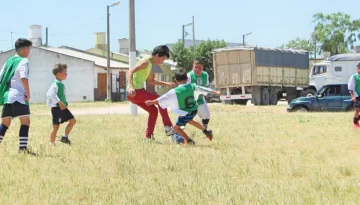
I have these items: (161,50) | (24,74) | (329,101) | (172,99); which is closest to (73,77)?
(329,101)

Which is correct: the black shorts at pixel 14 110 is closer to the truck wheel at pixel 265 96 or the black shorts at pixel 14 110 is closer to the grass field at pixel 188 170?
the grass field at pixel 188 170

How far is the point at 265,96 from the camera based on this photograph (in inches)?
1532

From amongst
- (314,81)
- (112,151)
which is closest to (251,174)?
(112,151)

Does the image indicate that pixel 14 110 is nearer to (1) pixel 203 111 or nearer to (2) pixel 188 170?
(2) pixel 188 170

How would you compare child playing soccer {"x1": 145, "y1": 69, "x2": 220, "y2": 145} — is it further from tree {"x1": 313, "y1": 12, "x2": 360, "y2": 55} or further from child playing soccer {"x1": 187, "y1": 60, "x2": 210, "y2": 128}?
tree {"x1": 313, "y1": 12, "x2": 360, "y2": 55}

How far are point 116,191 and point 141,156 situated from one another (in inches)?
106

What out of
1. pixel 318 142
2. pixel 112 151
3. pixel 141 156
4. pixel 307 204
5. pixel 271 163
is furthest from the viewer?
pixel 318 142

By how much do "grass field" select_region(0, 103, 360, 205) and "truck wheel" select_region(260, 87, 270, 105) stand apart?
26.0 metres

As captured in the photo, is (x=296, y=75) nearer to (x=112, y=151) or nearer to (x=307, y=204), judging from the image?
(x=112, y=151)

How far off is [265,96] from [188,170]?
3154 cm

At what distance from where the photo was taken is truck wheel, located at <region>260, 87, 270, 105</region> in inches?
1516

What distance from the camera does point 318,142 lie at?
36.3 ft

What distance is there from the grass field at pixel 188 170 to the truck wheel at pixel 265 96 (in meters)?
26.0

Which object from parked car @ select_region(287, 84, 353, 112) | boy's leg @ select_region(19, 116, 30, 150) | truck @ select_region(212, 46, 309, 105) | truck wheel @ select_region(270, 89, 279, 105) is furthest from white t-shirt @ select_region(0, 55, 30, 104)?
truck wheel @ select_region(270, 89, 279, 105)
